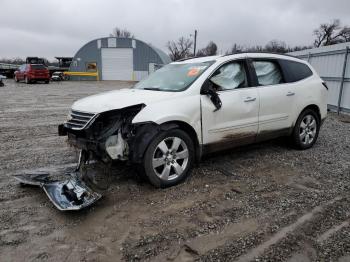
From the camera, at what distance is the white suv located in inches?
155

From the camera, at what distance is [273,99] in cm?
518

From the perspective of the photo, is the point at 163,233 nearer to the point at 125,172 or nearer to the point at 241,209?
the point at 241,209

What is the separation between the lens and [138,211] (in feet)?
11.7

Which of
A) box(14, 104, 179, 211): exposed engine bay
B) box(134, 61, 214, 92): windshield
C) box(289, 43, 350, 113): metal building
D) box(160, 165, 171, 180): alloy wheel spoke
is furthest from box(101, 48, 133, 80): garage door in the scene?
box(160, 165, 171, 180): alloy wheel spoke

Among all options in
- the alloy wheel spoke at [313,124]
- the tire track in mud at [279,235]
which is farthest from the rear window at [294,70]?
Answer: the tire track in mud at [279,235]

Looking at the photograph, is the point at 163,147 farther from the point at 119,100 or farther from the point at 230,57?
the point at 230,57

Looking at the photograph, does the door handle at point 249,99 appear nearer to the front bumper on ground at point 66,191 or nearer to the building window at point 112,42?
the front bumper on ground at point 66,191

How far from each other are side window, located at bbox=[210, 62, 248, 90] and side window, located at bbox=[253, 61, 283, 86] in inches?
12.4

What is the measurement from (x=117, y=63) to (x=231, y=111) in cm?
3578

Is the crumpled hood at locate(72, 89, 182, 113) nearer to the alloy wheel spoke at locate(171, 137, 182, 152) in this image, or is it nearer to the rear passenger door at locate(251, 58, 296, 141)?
the alloy wheel spoke at locate(171, 137, 182, 152)

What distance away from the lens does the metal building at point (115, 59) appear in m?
37.7

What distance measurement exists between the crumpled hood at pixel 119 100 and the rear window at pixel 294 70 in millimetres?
2381

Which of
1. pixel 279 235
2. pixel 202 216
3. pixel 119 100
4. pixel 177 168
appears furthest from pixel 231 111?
pixel 279 235

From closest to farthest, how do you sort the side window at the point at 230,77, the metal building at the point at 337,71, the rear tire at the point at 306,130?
1. the side window at the point at 230,77
2. the rear tire at the point at 306,130
3. the metal building at the point at 337,71
